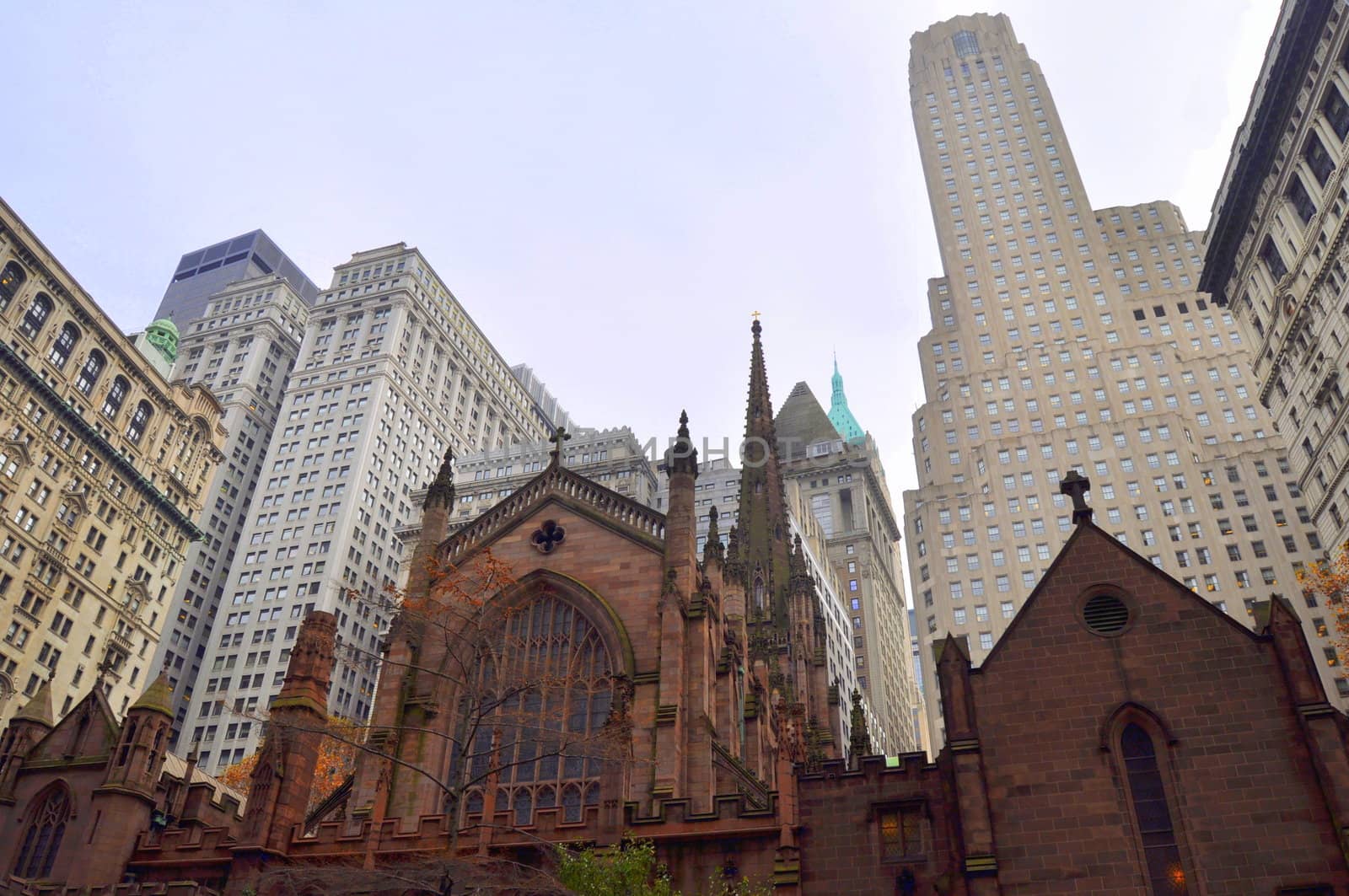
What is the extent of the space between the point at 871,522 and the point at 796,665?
320 ft

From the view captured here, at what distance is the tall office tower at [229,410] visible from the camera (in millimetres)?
108062

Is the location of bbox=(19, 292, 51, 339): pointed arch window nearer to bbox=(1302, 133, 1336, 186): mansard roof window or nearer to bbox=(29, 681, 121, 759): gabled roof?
bbox=(29, 681, 121, 759): gabled roof

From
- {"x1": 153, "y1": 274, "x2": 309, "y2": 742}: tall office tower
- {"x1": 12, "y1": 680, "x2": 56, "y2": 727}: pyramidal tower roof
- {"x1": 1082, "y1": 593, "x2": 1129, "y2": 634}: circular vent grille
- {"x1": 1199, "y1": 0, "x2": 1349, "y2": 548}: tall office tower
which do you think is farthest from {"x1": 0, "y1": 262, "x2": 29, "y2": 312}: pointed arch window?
{"x1": 1199, "y1": 0, "x2": 1349, "y2": 548}: tall office tower

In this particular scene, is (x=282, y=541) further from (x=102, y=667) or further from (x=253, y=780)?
(x=253, y=780)

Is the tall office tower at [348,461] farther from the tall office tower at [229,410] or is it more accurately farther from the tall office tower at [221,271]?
the tall office tower at [221,271]

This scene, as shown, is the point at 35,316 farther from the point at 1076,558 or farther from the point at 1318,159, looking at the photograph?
the point at 1318,159

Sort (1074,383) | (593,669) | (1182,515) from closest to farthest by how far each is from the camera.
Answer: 1. (593,669)
2. (1182,515)
3. (1074,383)

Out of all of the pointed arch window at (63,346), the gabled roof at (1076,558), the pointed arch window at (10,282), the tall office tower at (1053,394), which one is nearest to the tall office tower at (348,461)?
the pointed arch window at (63,346)

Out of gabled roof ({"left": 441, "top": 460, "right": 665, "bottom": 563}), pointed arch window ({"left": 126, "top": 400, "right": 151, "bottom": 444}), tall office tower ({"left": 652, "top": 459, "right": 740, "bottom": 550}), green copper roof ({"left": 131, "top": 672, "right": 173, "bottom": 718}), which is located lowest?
green copper roof ({"left": 131, "top": 672, "right": 173, "bottom": 718})

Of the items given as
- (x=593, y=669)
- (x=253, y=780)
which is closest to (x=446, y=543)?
(x=593, y=669)

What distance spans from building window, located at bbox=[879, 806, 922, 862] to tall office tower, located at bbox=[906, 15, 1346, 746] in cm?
6331

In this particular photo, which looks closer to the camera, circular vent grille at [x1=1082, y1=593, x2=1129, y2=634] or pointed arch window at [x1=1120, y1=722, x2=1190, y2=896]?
pointed arch window at [x1=1120, y1=722, x2=1190, y2=896]

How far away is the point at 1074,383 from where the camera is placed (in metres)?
105

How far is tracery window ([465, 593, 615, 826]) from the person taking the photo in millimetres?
30250
